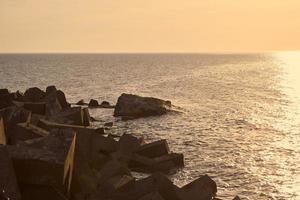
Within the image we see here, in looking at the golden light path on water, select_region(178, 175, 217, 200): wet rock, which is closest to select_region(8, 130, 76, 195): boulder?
select_region(178, 175, 217, 200): wet rock

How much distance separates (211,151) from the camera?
2525 centimetres

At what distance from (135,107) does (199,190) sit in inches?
996

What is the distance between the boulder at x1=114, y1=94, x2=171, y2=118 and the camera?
3820 cm

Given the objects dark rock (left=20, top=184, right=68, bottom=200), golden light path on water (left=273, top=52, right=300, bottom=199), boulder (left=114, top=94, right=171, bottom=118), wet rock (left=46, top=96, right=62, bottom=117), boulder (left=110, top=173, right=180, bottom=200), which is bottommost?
golden light path on water (left=273, top=52, right=300, bottom=199)

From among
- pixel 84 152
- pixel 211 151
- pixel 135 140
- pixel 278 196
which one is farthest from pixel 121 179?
pixel 211 151

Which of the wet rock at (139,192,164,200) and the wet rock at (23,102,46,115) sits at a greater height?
the wet rock at (23,102,46,115)

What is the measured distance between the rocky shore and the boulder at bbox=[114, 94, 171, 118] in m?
16.5

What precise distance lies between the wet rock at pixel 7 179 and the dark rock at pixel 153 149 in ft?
32.0

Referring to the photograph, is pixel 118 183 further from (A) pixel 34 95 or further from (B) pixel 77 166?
(A) pixel 34 95

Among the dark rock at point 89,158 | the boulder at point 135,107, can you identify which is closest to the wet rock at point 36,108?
the dark rock at point 89,158

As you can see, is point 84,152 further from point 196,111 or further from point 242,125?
point 196,111

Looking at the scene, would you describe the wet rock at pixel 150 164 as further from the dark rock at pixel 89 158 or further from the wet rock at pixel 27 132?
the wet rock at pixel 27 132

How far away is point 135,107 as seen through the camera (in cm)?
3853

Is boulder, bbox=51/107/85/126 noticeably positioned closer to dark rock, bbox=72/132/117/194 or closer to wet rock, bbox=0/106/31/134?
wet rock, bbox=0/106/31/134
